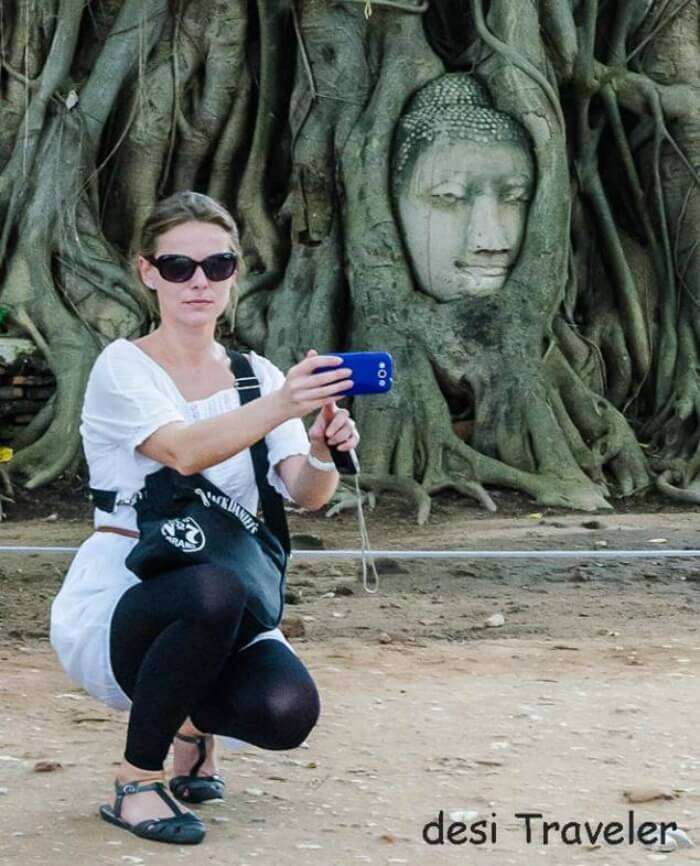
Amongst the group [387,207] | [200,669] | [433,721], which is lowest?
[433,721]

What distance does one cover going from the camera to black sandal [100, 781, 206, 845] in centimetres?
316

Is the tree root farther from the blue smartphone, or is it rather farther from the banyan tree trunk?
the blue smartphone

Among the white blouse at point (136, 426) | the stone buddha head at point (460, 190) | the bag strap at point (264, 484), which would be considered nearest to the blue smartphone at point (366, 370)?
the white blouse at point (136, 426)

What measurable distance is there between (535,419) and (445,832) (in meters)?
5.07

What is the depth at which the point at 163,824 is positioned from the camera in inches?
125

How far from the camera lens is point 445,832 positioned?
329 centimetres

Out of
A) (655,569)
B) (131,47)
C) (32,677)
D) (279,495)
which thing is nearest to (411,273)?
(131,47)

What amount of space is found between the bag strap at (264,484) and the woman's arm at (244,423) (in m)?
0.21

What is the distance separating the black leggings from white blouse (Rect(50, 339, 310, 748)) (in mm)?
62

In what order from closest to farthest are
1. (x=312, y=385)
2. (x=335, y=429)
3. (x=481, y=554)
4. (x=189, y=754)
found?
(x=312, y=385), (x=335, y=429), (x=189, y=754), (x=481, y=554)

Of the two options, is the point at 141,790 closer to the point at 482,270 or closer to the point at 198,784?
the point at 198,784

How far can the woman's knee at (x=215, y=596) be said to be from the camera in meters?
3.16

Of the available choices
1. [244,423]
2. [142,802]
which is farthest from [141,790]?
[244,423]

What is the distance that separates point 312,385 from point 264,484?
0.46 m
